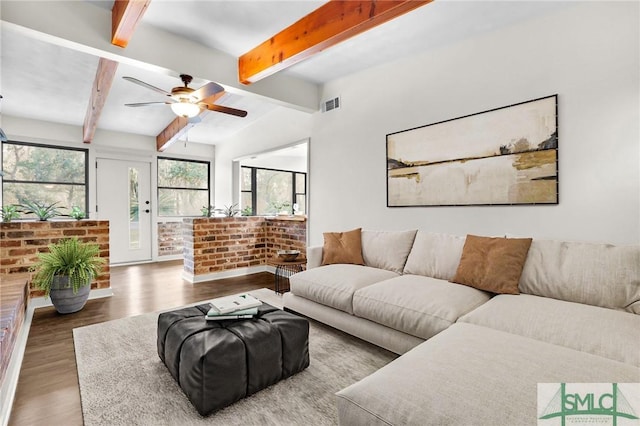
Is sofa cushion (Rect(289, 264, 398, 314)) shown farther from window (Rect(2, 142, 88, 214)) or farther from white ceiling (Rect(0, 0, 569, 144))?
window (Rect(2, 142, 88, 214))

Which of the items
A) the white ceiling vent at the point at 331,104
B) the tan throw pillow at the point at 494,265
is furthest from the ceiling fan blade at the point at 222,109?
the tan throw pillow at the point at 494,265

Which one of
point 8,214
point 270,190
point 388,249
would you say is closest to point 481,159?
point 388,249

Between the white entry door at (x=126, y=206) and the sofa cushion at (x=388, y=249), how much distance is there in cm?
515

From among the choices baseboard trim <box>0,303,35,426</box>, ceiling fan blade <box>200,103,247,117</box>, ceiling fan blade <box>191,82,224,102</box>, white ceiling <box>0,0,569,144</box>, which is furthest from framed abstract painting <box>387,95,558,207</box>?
baseboard trim <box>0,303,35,426</box>

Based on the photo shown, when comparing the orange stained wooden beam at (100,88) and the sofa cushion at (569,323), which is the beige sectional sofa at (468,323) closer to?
the sofa cushion at (569,323)

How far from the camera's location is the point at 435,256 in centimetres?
264

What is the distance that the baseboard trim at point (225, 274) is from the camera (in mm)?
4574

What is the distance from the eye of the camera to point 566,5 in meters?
2.42

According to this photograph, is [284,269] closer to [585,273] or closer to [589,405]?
[585,273]

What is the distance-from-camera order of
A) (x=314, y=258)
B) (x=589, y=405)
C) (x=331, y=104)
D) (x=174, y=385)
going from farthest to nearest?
(x=331, y=104), (x=314, y=258), (x=174, y=385), (x=589, y=405)

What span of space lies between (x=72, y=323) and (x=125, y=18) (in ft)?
8.88

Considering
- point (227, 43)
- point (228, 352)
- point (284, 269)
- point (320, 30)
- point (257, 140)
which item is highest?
point (227, 43)

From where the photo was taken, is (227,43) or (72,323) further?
(227,43)

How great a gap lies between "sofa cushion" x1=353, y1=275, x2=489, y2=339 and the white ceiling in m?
2.25
